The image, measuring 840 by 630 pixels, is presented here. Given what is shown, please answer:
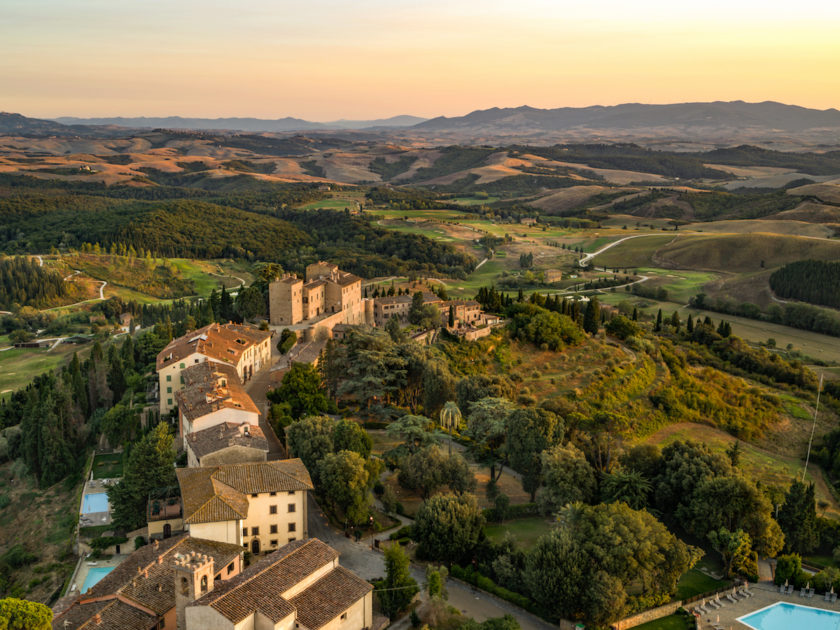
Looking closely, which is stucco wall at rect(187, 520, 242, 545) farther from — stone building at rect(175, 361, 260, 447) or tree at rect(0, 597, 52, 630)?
stone building at rect(175, 361, 260, 447)

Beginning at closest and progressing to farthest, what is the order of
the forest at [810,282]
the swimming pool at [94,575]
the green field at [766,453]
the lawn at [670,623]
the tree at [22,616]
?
1. the tree at [22,616]
2. the lawn at [670,623]
3. the swimming pool at [94,575]
4. the green field at [766,453]
5. the forest at [810,282]

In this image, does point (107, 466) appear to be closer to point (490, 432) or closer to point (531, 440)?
point (490, 432)

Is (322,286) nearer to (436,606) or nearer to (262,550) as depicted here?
(262,550)

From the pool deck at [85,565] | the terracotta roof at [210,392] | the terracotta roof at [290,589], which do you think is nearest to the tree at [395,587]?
A: the terracotta roof at [290,589]

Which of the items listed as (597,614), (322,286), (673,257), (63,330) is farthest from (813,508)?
(673,257)

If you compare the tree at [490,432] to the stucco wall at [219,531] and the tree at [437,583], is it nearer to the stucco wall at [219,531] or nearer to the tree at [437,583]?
the tree at [437,583]

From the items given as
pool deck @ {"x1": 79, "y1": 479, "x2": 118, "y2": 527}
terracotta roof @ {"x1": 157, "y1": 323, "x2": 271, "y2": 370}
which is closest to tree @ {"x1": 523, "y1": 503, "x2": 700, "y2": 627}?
pool deck @ {"x1": 79, "y1": 479, "x2": 118, "y2": 527}

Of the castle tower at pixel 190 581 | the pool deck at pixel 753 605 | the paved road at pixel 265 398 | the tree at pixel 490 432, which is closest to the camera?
the castle tower at pixel 190 581
